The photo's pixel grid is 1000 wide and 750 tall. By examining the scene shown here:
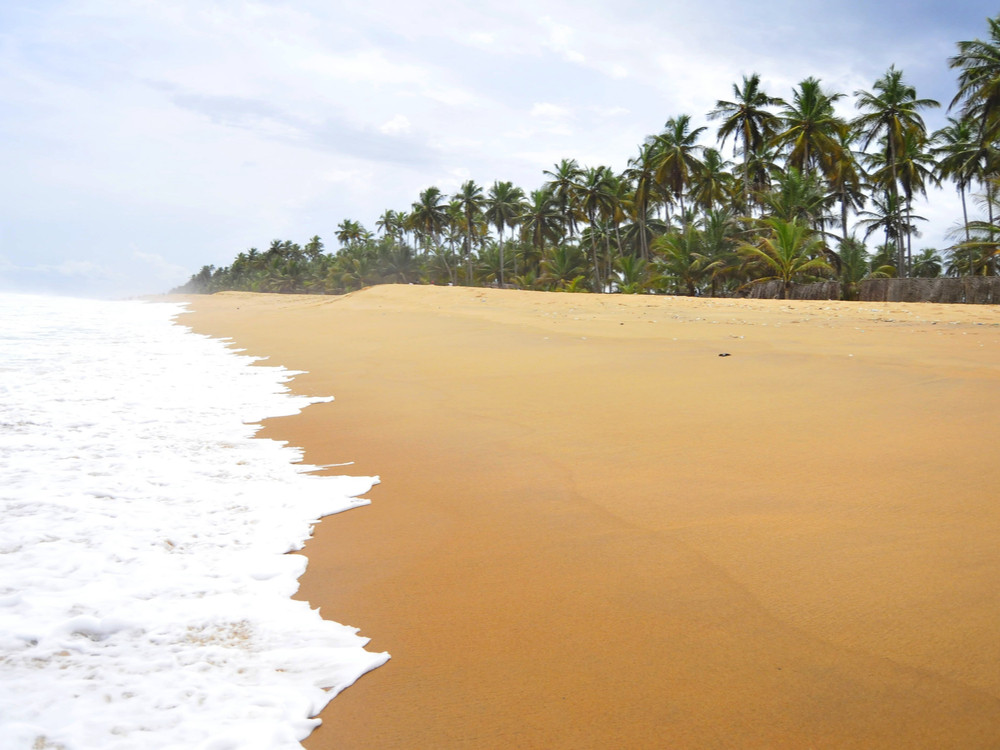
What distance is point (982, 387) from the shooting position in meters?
4.90

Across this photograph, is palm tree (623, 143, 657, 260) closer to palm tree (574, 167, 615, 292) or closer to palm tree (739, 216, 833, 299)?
palm tree (574, 167, 615, 292)

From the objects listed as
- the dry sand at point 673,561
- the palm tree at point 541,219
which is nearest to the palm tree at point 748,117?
the palm tree at point 541,219

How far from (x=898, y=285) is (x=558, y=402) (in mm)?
14022

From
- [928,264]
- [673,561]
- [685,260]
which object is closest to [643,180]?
[685,260]

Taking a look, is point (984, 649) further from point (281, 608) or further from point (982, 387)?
point (982, 387)

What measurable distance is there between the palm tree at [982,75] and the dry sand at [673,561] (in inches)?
1134

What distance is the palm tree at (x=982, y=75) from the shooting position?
2734 centimetres

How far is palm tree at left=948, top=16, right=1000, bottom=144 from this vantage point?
89.7 feet

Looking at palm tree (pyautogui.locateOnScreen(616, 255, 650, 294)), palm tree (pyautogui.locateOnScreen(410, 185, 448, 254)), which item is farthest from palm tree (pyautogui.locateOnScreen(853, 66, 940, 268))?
palm tree (pyautogui.locateOnScreen(410, 185, 448, 254))

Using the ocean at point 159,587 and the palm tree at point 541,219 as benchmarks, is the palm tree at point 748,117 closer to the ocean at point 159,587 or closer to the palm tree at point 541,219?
the palm tree at point 541,219

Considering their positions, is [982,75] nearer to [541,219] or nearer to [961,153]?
[961,153]

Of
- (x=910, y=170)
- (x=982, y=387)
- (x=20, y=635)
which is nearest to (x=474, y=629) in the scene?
(x=20, y=635)

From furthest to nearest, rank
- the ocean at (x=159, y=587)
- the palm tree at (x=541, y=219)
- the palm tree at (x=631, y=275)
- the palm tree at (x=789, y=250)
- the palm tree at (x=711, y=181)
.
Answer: the palm tree at (x=541, y=219)
the palm tree at (x=711, y=181)
the palm tree at (x=631, y=275)
the palm tree at (x=789, y=250)
the ocean at (x=159, y=587)

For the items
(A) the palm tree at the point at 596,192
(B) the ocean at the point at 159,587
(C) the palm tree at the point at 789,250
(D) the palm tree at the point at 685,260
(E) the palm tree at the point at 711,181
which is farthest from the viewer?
(A) the palm tree at the point at 596,192
